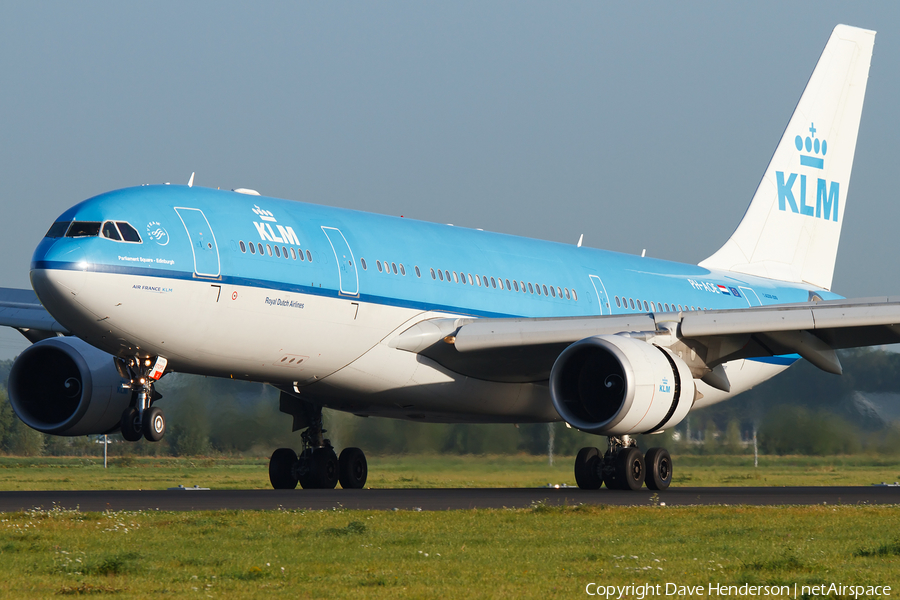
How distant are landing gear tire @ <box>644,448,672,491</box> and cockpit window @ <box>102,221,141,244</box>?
9.38m

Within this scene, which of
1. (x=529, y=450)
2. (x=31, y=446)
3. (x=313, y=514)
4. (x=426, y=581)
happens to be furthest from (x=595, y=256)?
(x=31, y=446)

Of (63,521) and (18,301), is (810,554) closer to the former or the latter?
(63,521)

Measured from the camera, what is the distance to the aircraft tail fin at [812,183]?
94.3ft

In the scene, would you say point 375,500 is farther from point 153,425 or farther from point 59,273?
point 59,273

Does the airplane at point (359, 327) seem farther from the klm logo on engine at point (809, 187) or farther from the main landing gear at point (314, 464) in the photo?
the klm logo on engine at point (809, 187)

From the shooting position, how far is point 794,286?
2884 centimetres

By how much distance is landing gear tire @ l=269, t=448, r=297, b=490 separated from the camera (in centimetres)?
2145

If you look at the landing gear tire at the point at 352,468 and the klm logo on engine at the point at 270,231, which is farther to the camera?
the landing gear tire at the point at 352,468

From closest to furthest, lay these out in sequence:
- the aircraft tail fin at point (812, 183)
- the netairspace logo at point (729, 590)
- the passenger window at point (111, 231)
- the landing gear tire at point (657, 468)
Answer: the netairspace logo at point (729, 590) < the passenger window at point (111, 231) < the landing gear tire at point (657, 468) < the aircraft tail fin at point (812, 183)

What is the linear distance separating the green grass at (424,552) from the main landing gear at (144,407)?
9.47 feet

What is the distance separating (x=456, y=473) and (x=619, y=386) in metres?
5.94

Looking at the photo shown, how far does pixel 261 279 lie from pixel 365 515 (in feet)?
15.5

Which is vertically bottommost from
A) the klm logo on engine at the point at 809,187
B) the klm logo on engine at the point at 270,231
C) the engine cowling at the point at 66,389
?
the engine cowling at the point at 66,389

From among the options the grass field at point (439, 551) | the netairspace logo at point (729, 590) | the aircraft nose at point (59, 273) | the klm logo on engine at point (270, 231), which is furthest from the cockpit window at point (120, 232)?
the netairspace logo at point (729, 590)
